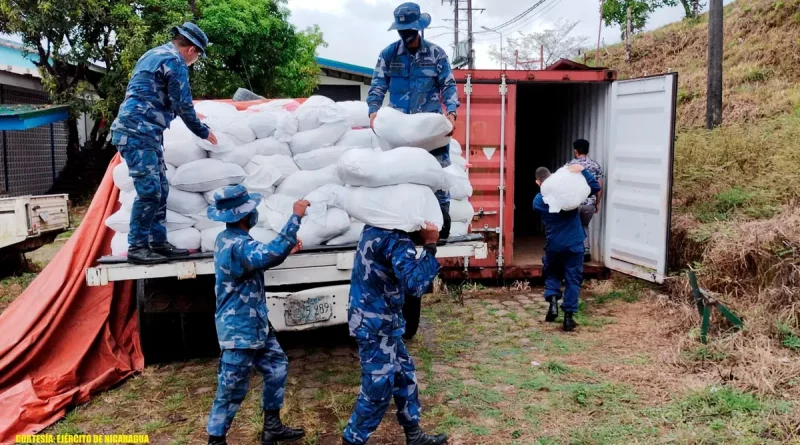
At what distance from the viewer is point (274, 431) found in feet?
10.8

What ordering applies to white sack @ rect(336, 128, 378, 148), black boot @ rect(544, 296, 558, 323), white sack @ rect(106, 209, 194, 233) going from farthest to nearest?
black boot @ rect(544, 296, 558, 323) → white sack @ rect(336, 128, 378, 148) → white sack @ rect(106, 209, 194, 233)

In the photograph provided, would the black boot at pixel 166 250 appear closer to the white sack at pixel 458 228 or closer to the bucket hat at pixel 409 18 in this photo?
the white sack at pixel 458 228

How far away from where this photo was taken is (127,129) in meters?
3.67

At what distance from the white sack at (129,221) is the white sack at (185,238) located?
32 mm

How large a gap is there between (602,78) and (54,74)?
11.8m

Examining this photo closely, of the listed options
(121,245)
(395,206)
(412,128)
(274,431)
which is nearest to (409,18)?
(412,128)

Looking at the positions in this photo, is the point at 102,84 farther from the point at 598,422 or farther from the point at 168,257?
the point at 598,422

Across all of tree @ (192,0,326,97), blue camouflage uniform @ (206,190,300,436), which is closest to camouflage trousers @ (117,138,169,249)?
blue camouflage uniform @ (206,190,300,436)

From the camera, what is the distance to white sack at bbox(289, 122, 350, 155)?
170 inches

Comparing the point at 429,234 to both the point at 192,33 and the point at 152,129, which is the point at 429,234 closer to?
the point at 152,129

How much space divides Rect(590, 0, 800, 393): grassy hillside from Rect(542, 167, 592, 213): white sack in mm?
1231

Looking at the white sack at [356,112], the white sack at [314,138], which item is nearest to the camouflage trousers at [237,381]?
the white sack at [314,138]

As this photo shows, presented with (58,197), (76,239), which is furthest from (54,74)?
(76,239)

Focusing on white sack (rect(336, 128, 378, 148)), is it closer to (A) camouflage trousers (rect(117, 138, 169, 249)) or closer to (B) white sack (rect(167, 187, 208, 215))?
(B) white sack (rect(167, 187, 208, 215))
